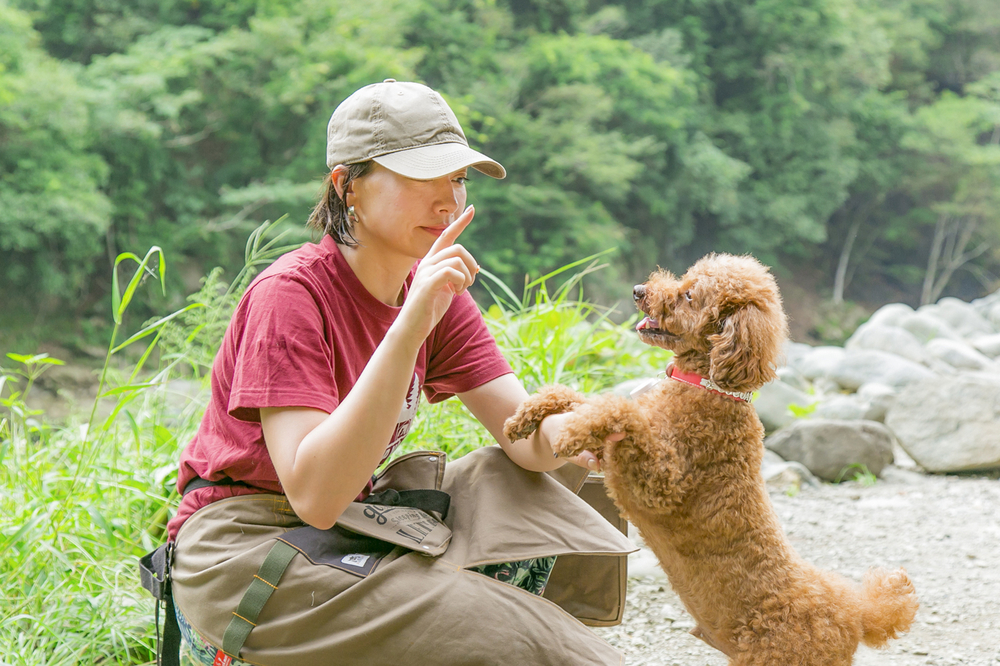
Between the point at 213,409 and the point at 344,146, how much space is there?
641 millimetres

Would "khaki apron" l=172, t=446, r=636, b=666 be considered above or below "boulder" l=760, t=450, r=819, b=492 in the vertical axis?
above

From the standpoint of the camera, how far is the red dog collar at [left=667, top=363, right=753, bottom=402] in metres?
1.55

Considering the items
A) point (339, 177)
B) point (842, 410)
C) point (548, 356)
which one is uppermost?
point (339, 177)

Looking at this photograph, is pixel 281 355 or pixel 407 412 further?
pixel 407 412

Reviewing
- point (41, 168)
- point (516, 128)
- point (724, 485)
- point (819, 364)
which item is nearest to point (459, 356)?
point (724, 485)

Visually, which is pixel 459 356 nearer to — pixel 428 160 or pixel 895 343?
pixel 428 160

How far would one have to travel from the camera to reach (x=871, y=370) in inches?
358

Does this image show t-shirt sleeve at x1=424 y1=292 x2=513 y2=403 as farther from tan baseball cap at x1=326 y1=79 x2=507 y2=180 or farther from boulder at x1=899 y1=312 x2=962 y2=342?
boulder at x1=899 y1=312 x2=962 y2=342

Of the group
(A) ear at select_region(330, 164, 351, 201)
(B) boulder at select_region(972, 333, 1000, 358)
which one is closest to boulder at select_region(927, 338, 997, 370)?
(B) boulder at select_region(972, 333, 1000, 358)

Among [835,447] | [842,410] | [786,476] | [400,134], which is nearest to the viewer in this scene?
[400,134]

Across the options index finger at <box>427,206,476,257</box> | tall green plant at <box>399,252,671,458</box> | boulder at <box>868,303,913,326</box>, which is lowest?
boulder at <box>868,303,913,326</box>

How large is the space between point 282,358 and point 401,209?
1.33ft

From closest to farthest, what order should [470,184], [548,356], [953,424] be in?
[548,356] < [953,424] < [470,184]

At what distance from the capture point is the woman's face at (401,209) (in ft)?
5.16
